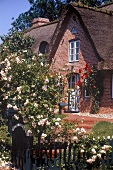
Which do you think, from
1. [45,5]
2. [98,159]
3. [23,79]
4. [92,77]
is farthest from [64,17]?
[45,5]

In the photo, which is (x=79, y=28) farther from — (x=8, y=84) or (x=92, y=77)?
(x=8, y=84)

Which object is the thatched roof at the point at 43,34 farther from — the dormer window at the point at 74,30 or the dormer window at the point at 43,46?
the dormer window at the point at 74,30

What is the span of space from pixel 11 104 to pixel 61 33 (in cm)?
1256

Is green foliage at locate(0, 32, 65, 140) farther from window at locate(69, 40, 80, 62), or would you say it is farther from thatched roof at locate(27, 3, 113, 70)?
window at locate(69, 40, 80, 62)

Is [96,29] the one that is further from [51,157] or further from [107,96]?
[51,157]

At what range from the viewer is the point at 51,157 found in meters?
6.86

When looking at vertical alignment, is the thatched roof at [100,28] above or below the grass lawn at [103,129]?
above

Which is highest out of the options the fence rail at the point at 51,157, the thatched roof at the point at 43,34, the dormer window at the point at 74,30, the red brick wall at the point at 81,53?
the thatched roof at the point at 43,34

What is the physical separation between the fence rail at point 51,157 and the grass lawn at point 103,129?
3834 mm

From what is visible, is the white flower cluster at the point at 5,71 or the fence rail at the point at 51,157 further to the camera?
the white flower cluster at the point at 5,71

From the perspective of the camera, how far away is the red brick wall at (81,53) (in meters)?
19.3

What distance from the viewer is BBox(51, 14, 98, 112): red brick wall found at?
19266mm

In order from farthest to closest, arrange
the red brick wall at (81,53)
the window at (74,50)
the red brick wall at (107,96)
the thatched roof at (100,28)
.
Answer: the window at (74,50) < the red brick wall at (81,53) < the thatched roof at (100,28) < the red brick wall at (107,96)

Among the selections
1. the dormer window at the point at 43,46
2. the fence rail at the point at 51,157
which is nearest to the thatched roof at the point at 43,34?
the dormer window at the point at 43,46
